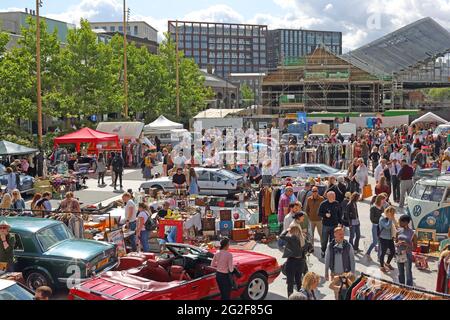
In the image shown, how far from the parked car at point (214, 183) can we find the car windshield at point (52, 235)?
9.45 m

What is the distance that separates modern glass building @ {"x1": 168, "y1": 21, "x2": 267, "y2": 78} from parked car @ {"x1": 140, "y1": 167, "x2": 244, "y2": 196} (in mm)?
152388

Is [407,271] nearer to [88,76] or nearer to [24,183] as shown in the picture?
[24,183]

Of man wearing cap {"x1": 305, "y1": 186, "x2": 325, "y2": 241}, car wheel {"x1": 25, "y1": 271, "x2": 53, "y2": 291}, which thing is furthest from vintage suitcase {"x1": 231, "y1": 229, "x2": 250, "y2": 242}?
car wheel {"x1": 25, "y1": 271, "x2": 53, "y2": 291}

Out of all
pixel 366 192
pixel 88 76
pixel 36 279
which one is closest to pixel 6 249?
pixel 36 279

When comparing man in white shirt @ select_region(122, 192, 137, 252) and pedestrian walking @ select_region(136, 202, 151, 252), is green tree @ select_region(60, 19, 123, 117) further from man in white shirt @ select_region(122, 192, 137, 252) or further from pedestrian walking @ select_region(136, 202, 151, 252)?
pedestrian walking @ select_region(136, 202, 151, 252)

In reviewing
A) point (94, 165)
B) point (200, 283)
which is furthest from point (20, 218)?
point (94, 165)

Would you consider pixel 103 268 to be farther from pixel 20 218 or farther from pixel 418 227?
pixel 418 227

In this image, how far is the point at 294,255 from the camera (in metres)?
10.1

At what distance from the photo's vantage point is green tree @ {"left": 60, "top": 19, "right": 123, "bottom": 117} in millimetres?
38844

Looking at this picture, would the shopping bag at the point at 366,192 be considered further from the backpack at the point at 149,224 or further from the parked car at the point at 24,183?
the parked car at the point at 24,183

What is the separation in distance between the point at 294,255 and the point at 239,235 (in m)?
5.43

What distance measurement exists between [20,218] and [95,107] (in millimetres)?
28826

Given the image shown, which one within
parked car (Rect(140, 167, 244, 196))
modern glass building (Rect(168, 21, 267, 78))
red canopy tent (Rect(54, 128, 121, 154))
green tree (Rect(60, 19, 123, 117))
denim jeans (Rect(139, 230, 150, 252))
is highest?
modern glass building (Rect(168, 21, 267, 78))
